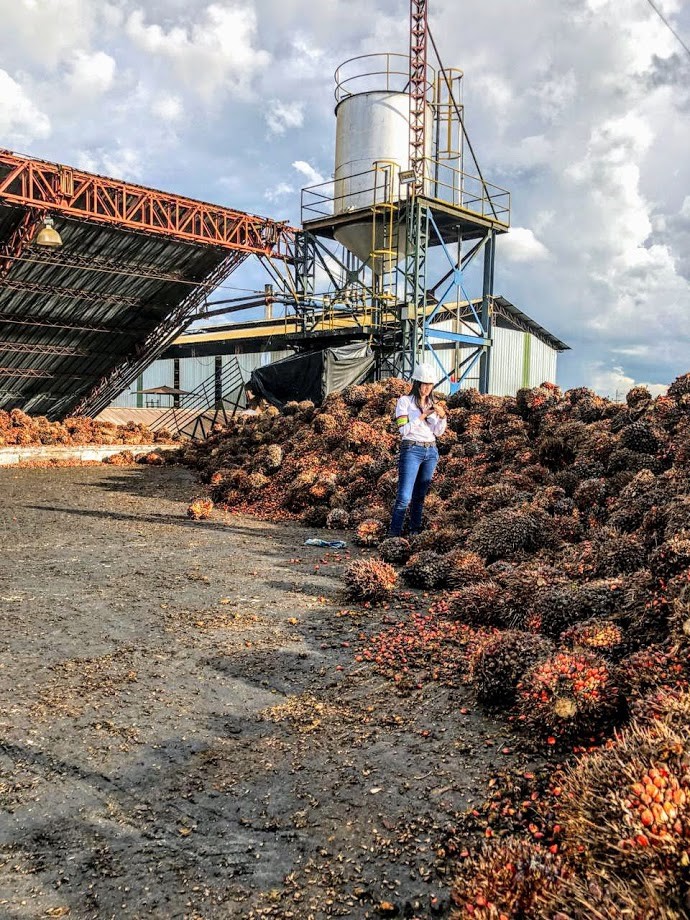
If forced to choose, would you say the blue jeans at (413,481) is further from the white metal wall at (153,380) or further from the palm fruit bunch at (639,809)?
the white metal wall at (153,380)

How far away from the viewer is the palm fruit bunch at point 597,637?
3.87 m

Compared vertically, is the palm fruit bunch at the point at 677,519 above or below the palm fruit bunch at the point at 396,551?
above

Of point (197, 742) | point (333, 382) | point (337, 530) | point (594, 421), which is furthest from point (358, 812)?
point (333, 382)

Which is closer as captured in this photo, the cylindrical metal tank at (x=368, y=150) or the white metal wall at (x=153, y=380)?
the cylindrical metal tank at (x=368, y=150)

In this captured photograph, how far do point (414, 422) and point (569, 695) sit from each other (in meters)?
5.30

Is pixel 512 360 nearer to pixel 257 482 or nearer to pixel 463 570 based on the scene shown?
pixel 257 482

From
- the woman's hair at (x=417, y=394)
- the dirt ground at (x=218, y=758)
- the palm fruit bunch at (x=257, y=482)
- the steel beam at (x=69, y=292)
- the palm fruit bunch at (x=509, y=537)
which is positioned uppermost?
the steel beam at (x=69, y=292)

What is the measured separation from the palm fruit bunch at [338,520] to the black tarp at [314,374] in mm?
8006

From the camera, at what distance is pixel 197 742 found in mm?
3697

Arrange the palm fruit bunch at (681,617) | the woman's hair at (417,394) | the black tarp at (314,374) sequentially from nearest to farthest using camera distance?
1. the palm fruit bunch at (681,617)
2. the woman's hair at (417,394)
3. the black tarp at (314,374)

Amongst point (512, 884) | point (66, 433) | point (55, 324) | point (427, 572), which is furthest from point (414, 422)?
point (55, 324)

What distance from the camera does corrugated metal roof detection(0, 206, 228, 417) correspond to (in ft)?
63.9

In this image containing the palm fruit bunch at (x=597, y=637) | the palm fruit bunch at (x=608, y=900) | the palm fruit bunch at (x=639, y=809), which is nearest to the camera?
the palm fruit bunch at (x=608, y=900)

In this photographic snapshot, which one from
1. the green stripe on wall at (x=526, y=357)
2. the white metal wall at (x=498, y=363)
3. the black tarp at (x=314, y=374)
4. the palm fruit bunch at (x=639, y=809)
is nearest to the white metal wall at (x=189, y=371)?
the white metal wall at (x=498, y=363)
